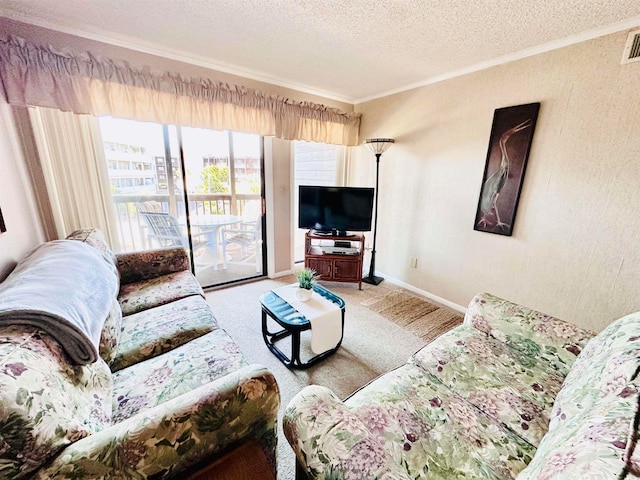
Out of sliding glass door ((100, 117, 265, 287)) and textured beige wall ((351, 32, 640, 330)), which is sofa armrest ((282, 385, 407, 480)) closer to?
textured beige wall ((351, 32, 640, 330))

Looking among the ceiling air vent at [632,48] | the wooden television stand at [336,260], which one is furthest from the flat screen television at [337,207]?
the ceiling air vent at [632,48]

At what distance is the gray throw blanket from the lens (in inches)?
34.6

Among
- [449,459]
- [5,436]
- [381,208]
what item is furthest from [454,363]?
[381,208]

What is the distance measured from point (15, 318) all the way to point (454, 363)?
1736mm

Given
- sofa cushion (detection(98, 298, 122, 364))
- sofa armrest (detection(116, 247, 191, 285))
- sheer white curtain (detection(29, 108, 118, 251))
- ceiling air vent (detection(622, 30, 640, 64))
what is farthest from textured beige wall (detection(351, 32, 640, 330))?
sheer white curtain (detection(29, 108, 118, 251))

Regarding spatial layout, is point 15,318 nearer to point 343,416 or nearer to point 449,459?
point 343,416

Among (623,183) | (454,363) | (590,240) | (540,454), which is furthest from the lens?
(590,240)

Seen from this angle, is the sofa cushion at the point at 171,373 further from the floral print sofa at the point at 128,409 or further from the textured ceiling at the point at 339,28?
the textured ceiling at the point at 339,28

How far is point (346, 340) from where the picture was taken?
2205 mm

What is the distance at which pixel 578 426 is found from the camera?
67 centimetres

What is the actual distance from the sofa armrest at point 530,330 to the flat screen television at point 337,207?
1712 millimetres

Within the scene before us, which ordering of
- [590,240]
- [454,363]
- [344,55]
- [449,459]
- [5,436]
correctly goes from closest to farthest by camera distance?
[5,436] → [449,459] → [454,363] → [590,240] → [344,55]

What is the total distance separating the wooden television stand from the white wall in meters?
2.32

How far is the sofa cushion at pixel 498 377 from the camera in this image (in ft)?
3.42
